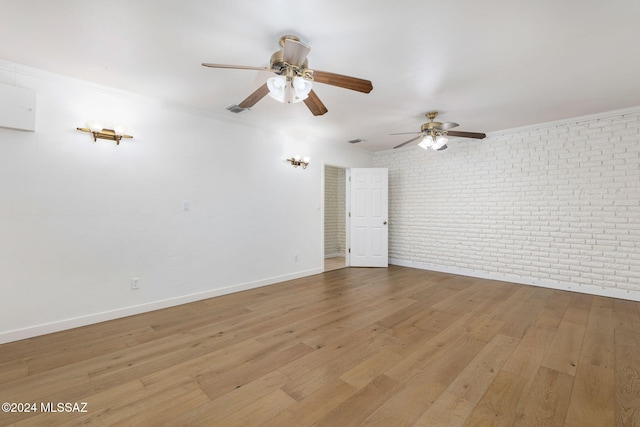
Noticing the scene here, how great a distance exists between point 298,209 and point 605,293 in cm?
477

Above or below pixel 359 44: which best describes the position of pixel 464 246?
below

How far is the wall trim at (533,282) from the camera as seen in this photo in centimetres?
380

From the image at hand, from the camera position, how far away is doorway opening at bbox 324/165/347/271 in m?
7.19

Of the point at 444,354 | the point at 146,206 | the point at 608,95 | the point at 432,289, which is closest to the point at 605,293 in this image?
the point at 432,289

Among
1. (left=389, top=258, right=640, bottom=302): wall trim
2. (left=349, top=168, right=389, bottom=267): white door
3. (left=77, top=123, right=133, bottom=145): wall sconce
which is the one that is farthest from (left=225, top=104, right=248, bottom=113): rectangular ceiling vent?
(left=389, top=258, right=640, bottom=302): wall trim

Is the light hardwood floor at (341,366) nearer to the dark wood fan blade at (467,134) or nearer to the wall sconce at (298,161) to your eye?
the dark wood fan blade at (467,134)

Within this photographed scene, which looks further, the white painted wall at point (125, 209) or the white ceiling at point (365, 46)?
the white painted wall at point (125, 209)

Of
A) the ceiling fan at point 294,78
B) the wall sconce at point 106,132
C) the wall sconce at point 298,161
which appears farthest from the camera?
the wall sconce at point 298,161

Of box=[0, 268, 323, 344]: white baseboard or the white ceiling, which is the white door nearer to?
box=[0, 268, 323, 344]: white baseboard

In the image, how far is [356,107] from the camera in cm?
365

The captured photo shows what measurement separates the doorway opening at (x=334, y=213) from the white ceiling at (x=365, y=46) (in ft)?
12.3

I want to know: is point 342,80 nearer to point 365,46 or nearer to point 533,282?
point 365,46

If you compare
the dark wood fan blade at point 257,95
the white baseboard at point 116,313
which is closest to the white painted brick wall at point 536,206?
the white baseboard at point 116,313

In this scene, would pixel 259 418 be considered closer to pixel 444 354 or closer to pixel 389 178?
pixel 444 354
